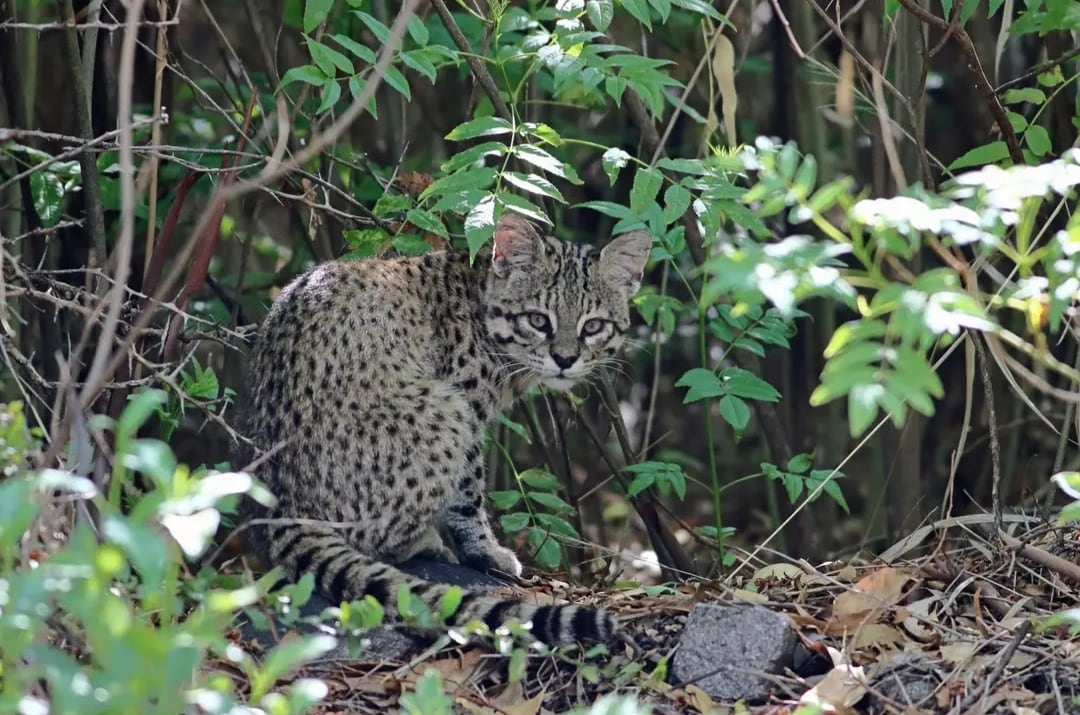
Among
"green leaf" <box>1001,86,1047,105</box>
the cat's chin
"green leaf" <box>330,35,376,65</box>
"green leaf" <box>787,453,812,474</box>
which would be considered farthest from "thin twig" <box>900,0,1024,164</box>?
the cat's chin

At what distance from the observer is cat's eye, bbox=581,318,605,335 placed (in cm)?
581

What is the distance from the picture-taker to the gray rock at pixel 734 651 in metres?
3.91

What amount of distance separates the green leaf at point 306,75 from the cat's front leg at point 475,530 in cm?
158

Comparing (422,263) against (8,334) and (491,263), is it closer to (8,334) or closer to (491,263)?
(491,263)

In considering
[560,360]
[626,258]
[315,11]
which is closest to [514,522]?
[560,360]

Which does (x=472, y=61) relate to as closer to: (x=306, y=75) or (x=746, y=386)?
(x=306, y=75)

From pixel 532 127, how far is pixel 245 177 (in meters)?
1.80

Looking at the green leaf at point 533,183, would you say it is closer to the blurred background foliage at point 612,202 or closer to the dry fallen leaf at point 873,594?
the blurred background foliage at point 612,202

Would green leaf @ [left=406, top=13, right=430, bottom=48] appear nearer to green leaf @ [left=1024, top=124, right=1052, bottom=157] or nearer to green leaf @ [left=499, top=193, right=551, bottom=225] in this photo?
green leaf @ [left=499, top=193, right=551, bottom=225]

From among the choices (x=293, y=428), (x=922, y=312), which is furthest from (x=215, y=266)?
(x=922, y=312)

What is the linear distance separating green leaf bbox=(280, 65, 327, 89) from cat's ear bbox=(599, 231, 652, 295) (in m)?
1.66

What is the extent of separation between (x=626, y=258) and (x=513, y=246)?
0.51 meters

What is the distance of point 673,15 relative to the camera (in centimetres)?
696

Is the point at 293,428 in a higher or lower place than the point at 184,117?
lower
